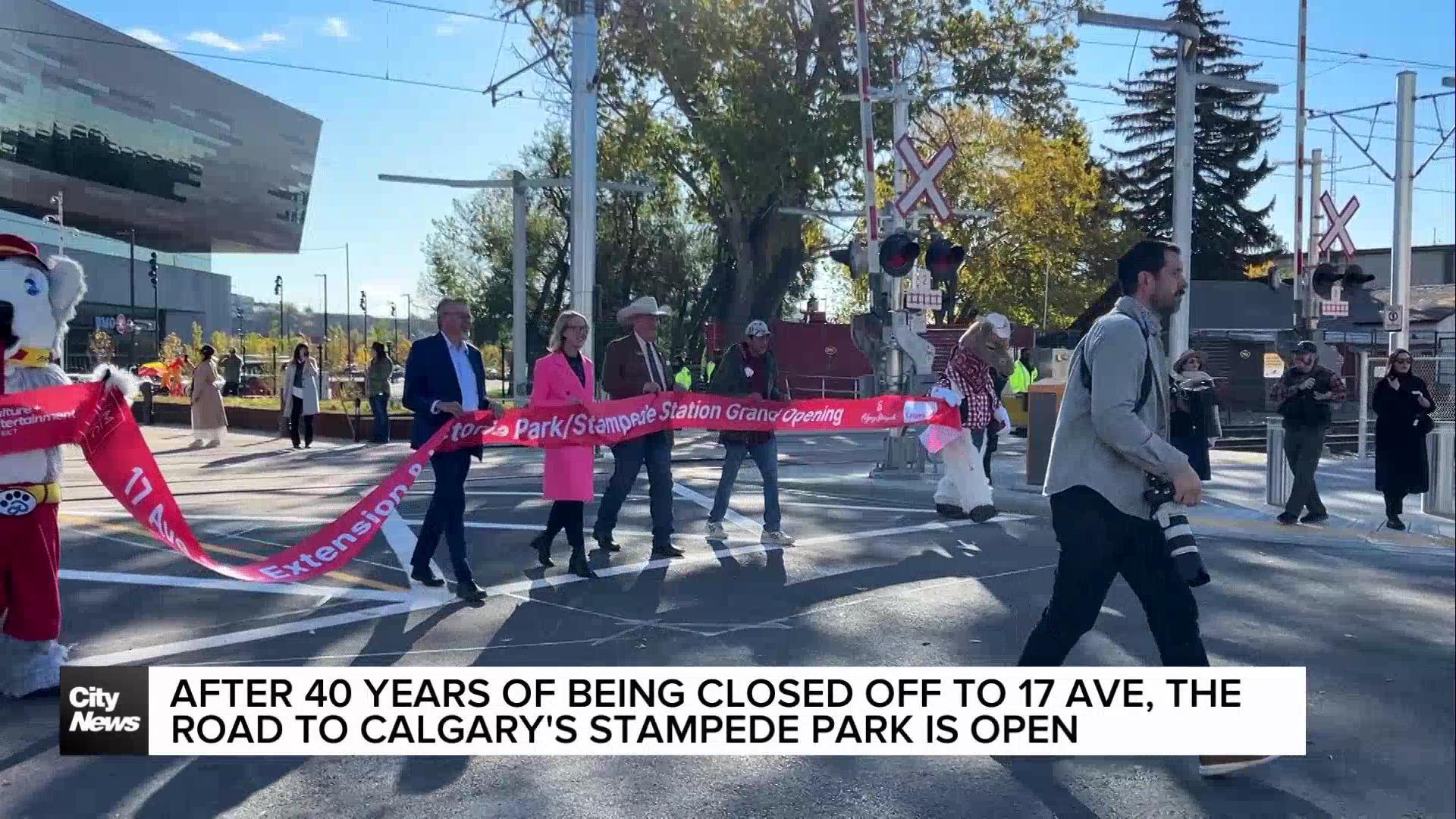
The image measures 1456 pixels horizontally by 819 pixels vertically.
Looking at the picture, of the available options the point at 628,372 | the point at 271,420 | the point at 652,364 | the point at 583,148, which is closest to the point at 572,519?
the point at 628,372

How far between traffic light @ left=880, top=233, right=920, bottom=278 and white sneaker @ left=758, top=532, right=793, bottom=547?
4456mm

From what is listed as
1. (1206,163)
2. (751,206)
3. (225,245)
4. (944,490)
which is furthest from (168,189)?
(944,490)

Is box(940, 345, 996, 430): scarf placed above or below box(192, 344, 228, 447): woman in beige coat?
above

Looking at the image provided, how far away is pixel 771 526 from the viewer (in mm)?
9031

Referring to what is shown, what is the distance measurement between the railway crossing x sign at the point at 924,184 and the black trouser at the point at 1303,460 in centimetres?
434

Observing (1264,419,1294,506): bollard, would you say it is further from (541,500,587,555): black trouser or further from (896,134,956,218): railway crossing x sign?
(541,500,587,555): black trouser

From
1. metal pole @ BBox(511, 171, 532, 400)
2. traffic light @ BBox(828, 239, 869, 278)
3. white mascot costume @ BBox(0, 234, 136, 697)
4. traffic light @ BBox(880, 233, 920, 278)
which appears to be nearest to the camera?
white mascot costume @ BBox(0, 234, 136, 697)

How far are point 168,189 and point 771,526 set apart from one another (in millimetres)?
48469

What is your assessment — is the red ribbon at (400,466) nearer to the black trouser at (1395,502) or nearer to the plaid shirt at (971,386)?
the plaid shirt at (971,386)

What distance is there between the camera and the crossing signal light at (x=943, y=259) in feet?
42.8

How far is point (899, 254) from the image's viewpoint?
1252cm

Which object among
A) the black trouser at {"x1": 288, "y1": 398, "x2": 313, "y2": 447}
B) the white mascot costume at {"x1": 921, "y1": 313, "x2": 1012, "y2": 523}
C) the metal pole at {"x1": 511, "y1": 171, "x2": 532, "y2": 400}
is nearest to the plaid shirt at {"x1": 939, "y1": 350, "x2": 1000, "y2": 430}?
the white mascot costume at {"x1": 921, "y1": 313, "x2": 1012, "y2": 523}

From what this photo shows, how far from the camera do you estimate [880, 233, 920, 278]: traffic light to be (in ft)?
41.1

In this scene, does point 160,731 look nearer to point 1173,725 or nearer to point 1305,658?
point 1173,725
